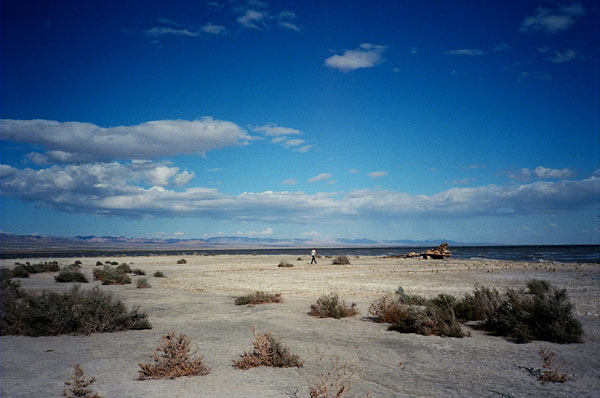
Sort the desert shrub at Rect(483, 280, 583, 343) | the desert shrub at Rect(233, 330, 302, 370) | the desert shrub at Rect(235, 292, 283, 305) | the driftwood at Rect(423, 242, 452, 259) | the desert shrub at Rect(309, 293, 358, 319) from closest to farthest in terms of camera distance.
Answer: the desert shrub at Rect(233, 330, 302, 370), the desert shrub at Rect(483, 280, 583, 343), the desert shrub at Rect(309, 293, 358, 319), the desert shrub at Rect(235, 292, 283, 305), the driftwood at Rect(423, 242, 452, 259)

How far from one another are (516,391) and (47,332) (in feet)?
34.1

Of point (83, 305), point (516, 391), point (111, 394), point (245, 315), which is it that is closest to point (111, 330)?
point (83, 305)

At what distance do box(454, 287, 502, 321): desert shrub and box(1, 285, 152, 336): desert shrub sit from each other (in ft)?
29.8

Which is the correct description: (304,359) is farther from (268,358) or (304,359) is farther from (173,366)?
(173,366)

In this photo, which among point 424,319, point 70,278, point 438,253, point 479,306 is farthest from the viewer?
point 438,253

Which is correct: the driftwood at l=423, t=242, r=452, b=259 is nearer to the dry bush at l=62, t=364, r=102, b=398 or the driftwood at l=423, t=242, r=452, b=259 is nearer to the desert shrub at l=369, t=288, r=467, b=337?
the desert shrub at l=369, t=288, r=467, b=337

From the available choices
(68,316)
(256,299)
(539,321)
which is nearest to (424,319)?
(539,321)

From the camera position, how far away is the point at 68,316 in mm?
9984

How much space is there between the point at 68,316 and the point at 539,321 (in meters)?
11.8

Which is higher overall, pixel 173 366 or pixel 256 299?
pixel 173 366

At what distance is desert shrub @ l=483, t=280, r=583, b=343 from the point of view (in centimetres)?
884

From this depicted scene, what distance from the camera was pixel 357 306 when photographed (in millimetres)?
14336

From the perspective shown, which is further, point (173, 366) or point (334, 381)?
point (173, 366)

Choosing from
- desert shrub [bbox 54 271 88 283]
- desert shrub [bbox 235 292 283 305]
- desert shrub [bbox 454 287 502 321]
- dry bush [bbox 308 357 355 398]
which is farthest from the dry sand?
desert shrub [bbox 54 271 88 283]
